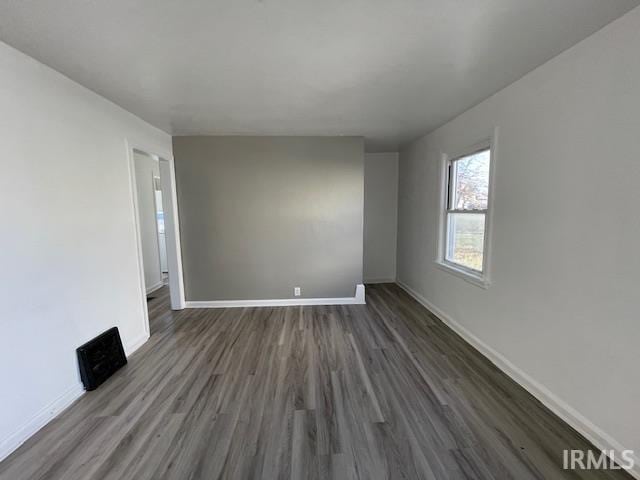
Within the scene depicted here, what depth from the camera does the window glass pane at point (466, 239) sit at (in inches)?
107

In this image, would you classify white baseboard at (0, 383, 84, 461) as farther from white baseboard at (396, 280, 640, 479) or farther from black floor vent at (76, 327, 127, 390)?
white baseboard at (396, 280, 640, 479)

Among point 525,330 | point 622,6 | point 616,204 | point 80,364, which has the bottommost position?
point 80,364

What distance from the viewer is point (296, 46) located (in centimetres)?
159

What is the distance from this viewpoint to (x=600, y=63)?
147 cm

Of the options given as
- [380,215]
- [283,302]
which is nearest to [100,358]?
[283,302]

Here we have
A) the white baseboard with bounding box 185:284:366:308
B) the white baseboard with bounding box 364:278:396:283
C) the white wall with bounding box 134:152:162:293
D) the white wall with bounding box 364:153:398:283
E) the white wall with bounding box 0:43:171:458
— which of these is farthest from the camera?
the white baseboard with bounding box 364:278:396:283

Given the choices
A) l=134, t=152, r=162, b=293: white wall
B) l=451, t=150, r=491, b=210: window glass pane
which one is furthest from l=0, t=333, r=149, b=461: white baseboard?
l=451, t=150, r=491, b=210: window glass pane

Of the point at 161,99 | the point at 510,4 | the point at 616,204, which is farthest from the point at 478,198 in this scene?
the point at 161,99

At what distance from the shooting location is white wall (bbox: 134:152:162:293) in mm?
4418

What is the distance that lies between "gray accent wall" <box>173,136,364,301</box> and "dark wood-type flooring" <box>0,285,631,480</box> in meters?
1.15

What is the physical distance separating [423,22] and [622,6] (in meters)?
0.97

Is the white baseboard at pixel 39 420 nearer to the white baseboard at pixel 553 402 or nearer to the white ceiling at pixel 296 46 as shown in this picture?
the white ceiling at pixel 296 46

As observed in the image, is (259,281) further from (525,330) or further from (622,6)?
(622,6)

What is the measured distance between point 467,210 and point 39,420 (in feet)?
13.2
